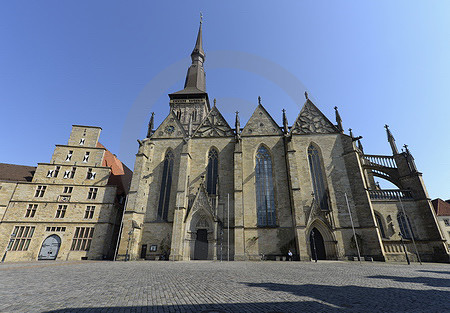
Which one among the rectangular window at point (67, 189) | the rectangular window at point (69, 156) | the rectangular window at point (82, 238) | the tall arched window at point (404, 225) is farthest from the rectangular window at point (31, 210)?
the tall arched window at point (404, 225)

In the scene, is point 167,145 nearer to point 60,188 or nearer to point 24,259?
point 60,188

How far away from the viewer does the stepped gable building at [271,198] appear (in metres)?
19.5

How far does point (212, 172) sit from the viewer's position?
2384 cm

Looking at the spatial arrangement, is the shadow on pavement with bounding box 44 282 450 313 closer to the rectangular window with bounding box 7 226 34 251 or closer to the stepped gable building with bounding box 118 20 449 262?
the stepped gable building with bounding box 118 20 449 262

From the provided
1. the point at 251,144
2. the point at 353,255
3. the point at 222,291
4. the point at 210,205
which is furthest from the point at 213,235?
the point at 222,291

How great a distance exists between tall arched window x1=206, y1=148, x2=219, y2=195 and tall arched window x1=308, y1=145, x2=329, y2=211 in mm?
10716

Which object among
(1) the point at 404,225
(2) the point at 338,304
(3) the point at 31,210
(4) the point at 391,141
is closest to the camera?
(2) the point at 338,304

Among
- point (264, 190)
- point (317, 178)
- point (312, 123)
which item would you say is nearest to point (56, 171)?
point (264, 190)

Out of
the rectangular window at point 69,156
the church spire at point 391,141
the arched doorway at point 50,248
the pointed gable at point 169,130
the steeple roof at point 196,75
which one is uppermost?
the steeple roof at point 196,75

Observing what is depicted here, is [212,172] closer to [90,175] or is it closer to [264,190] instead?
[264,190]

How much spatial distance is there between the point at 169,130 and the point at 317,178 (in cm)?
1894

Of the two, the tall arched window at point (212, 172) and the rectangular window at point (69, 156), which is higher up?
the rectangular window at point (69, 156)

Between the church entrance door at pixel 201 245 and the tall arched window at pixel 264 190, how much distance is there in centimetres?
575

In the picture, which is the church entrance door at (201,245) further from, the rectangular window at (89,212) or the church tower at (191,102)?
the church tower at (191,102)
